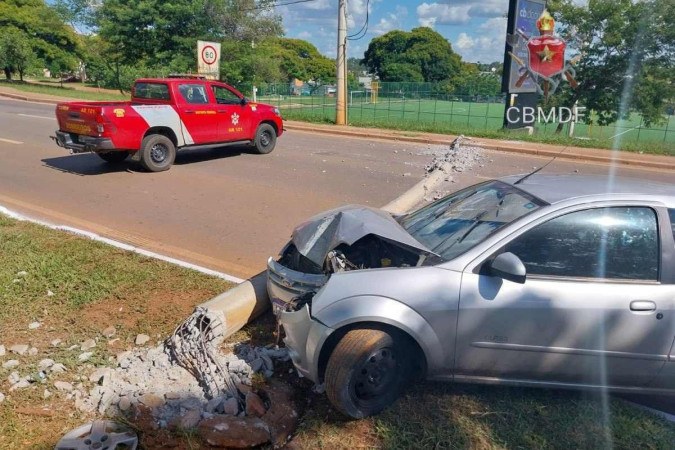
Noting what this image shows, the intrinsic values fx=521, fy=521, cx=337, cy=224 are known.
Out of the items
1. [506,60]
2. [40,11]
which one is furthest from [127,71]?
[506,60]

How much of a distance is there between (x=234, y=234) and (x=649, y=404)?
4.72 m

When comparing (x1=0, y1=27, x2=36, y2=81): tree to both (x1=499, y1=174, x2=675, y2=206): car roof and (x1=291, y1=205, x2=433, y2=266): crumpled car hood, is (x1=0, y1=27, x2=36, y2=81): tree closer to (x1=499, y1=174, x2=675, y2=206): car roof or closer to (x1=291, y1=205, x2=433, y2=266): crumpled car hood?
(x1=291, y1=205, x2=433, y2=266): crumpled car hood

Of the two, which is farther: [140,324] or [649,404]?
[140,324]

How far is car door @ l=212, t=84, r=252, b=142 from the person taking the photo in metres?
11.4

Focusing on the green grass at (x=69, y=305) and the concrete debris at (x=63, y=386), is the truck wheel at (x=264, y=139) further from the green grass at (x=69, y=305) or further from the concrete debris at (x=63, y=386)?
the concrete debris at (x=63, y=386)

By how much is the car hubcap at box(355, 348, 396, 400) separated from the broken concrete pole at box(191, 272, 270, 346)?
1220 mm

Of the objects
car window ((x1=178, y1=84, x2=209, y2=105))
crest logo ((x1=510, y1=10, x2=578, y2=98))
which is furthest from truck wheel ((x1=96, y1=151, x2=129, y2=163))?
crest logo ((x1=510, y1=10, x2=578, y2=98))

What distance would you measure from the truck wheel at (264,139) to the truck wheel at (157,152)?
8.14 ft

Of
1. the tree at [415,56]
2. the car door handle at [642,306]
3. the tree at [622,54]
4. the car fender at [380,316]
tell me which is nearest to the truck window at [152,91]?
the car fender at [380,316]

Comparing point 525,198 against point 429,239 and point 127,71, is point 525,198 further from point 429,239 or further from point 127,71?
point 127,71

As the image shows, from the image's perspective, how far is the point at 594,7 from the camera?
21.9 meters

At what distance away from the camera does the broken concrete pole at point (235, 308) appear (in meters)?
3.82

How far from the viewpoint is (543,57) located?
1869cm

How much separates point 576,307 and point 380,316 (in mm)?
1125
